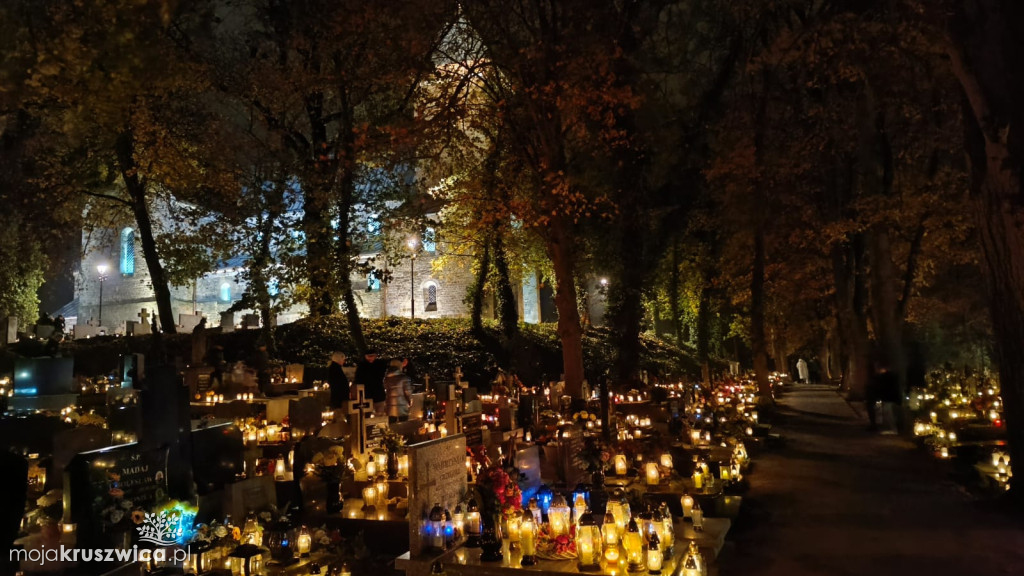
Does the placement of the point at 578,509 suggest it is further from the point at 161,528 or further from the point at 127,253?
the point at 127,253

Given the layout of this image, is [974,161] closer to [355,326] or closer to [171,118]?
[355,326]

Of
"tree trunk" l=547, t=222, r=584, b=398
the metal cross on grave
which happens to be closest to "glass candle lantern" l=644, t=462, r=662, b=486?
the metal cross on grave

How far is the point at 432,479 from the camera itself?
5652 mm

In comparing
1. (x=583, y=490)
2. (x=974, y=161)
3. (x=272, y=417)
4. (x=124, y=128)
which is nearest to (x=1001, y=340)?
(x=974, y=161)

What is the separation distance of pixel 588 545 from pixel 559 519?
0.58 meters

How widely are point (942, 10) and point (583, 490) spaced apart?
738cm

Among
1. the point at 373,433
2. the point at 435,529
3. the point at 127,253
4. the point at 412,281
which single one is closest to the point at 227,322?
the point at 412,281

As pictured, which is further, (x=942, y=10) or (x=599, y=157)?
(x=599, y=157)

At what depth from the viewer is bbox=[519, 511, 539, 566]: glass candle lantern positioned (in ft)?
17.2

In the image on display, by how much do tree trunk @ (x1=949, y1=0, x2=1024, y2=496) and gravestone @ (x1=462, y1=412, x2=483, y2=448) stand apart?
669cm

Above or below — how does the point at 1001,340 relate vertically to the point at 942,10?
below

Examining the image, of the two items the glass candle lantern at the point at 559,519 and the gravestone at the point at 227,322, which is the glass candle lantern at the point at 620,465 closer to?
the glass candle lantern at the point at 559,519

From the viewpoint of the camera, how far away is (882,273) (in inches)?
691

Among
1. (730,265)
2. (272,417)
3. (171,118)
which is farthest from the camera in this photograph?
(730,265)
